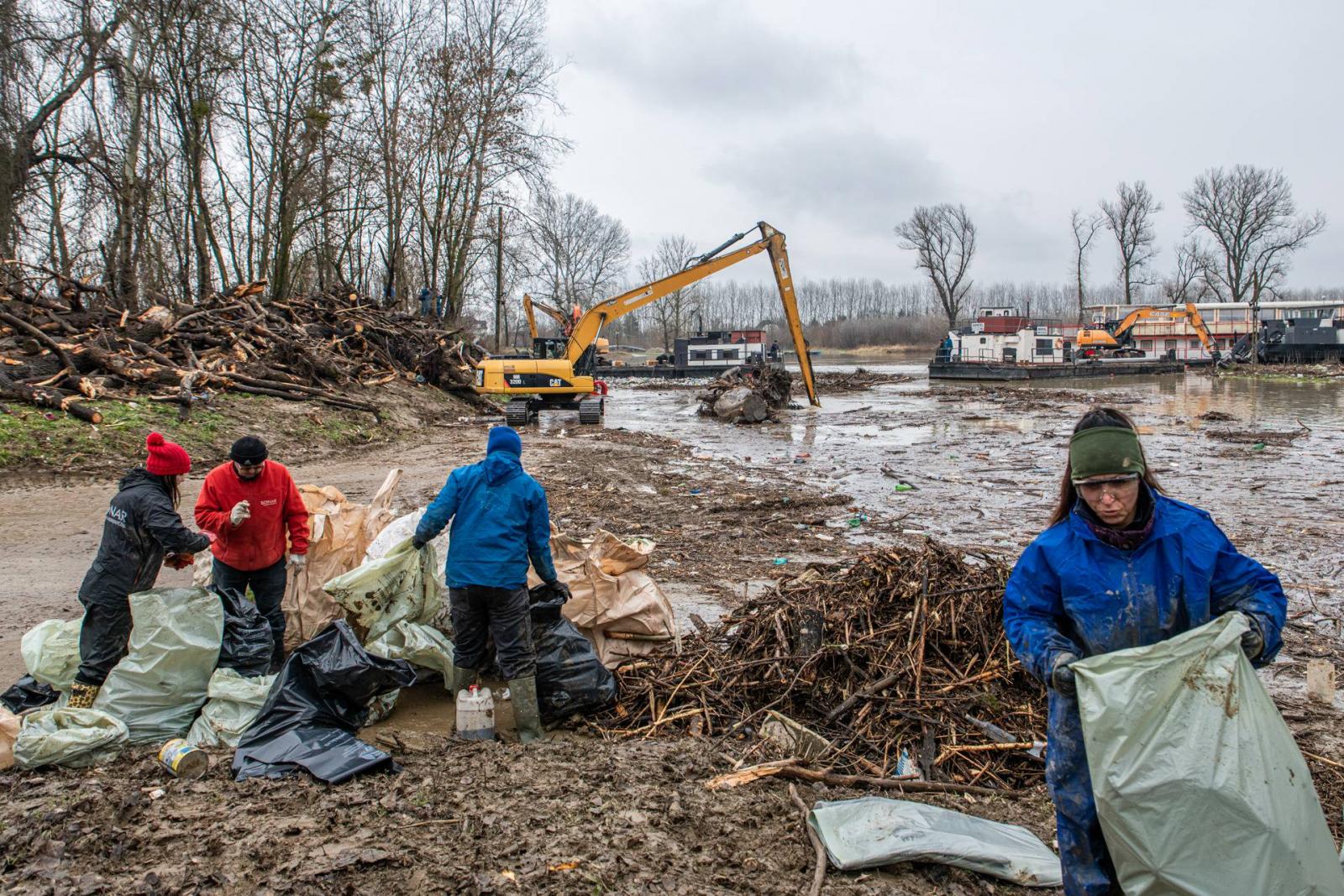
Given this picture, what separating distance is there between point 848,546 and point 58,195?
22.8m

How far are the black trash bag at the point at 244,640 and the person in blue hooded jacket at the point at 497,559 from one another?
87 centimetres

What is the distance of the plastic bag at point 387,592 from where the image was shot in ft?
14.3

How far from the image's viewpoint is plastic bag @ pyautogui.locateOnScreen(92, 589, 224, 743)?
12.3ft

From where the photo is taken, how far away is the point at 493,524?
4.12 m

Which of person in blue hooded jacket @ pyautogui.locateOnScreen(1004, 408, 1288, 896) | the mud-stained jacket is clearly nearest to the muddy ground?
person in blue hooded jacket @ pyautogui.locateOnScreen(1004, 408, 1288, 896)

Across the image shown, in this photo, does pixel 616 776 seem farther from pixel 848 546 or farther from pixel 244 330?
pixel 244 330

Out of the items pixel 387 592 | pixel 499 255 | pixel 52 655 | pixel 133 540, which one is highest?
pixel 499 255

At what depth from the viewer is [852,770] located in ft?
11.7

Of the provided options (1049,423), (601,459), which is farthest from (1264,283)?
(601,459)

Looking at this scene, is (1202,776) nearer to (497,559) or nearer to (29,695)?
(497,559)

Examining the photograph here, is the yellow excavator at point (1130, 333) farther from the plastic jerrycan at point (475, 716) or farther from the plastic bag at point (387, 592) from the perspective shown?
the plastic jerrycan at point (475, 716)

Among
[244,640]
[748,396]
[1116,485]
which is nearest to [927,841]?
[1116,485]

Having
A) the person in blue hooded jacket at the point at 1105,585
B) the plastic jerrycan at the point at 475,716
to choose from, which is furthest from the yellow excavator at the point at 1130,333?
the person in blue hooded jacket at the point at 1105,585

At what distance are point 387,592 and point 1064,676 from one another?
11.3ft
